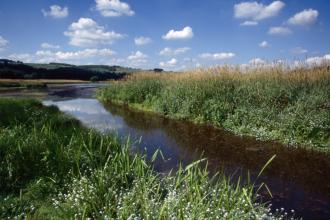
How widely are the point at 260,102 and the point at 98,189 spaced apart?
31.3ft

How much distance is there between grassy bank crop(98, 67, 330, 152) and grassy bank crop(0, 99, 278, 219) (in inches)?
223

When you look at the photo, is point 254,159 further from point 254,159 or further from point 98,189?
point 98,189

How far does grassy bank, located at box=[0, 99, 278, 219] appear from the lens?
466 cm

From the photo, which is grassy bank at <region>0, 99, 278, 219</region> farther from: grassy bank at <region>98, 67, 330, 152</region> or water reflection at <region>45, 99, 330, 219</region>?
grassy bank at <region>98, 67, 330, 152</region>

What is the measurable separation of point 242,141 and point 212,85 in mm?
4909

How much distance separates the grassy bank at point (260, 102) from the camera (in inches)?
446

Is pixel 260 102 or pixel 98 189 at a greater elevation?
pixel 260 102

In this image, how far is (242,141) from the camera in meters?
11.5

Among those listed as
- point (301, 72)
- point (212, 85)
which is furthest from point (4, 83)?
point (301, 72)

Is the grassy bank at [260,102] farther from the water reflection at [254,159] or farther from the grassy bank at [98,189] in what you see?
the grassy bank at [98,189]

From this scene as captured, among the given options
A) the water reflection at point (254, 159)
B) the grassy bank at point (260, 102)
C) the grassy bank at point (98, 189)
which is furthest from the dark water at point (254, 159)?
the grassy bank at point (98, 189)

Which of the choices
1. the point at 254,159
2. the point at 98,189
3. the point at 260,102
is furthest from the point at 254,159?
the point at 98,189

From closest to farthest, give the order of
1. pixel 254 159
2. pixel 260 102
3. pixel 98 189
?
pixel 98 189, pixel 254 159, pixel 260 102

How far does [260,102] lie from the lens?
13.6 m
